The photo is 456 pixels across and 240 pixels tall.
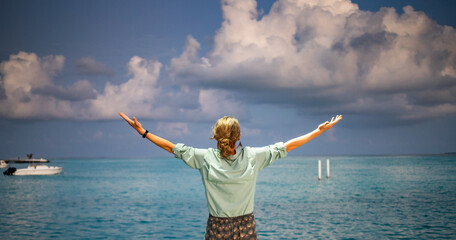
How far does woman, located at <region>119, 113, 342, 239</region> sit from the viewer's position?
12.0ft

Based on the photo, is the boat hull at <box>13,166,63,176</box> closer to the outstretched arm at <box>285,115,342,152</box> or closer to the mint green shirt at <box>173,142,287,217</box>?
the mint green shirt at <box>173,142,287,217</box>

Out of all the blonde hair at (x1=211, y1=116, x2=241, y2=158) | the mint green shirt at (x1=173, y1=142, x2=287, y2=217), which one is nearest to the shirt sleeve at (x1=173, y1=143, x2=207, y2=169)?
the mint green shirt at (x1=173, y1=142, x2=287, y2=217)

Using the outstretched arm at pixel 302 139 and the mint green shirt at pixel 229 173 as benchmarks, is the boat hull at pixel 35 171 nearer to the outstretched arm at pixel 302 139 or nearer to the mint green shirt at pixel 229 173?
the mint green shirt at pixel 229 173

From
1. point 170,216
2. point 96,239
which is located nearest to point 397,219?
point 170,216

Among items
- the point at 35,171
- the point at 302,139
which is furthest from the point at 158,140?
the point at 35,171

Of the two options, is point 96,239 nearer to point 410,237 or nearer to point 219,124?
point 410,237

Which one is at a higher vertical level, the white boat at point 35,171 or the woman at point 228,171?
the woman at point 228,171

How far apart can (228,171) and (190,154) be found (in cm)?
41

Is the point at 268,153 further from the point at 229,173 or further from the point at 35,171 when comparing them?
the point at 35,171

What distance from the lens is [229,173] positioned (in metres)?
3.67

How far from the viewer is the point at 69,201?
3559cm

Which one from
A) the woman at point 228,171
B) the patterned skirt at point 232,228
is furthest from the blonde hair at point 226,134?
the patterned skirt at point 232,228

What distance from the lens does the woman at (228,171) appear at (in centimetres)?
366

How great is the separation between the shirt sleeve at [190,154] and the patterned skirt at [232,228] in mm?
603
